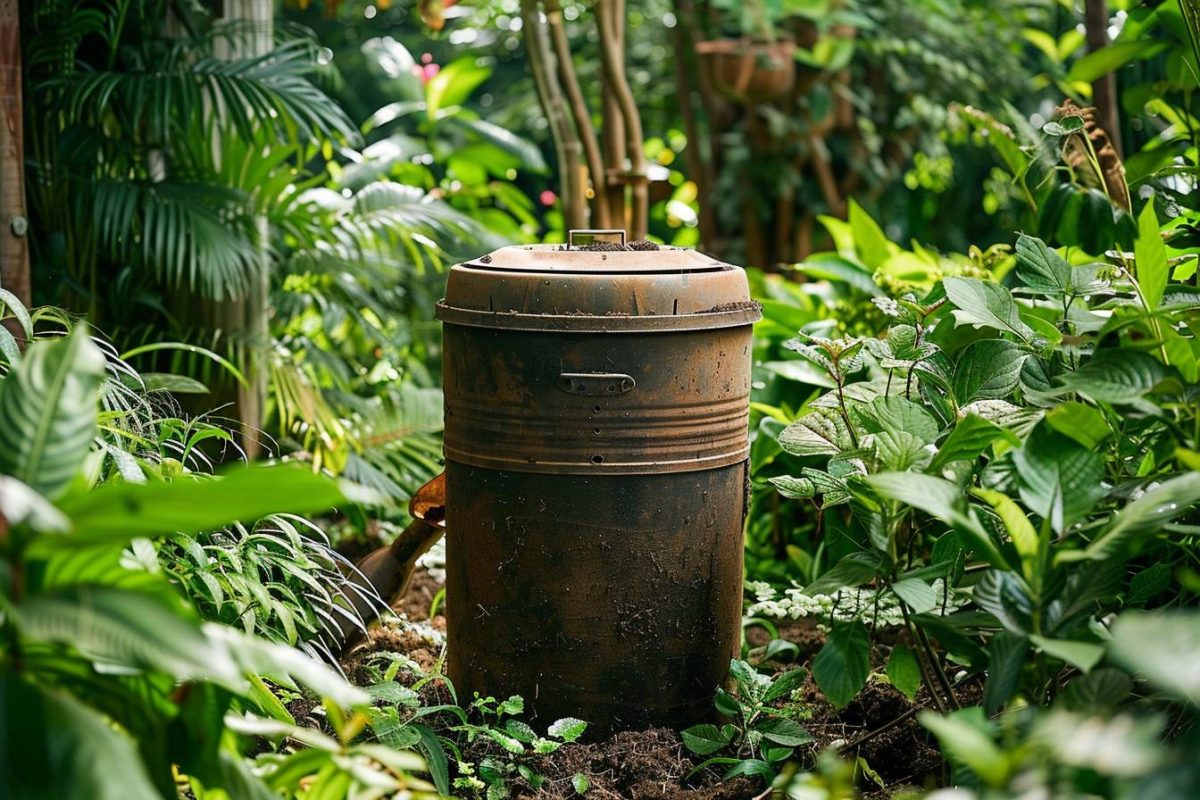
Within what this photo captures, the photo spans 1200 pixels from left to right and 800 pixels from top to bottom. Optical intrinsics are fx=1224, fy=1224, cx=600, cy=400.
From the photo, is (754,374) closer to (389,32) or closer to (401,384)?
(401,384)

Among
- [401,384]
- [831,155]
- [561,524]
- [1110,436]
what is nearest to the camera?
[1110,436]

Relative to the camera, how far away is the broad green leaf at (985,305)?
2.35 metres

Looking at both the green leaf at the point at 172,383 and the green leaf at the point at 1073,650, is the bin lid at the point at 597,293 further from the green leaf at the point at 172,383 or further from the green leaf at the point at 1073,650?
the green leaf at the point at 1073,650

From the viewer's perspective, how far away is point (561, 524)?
256 cm

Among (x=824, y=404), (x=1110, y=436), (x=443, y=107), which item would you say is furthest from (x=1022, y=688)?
(x=443, y=107)

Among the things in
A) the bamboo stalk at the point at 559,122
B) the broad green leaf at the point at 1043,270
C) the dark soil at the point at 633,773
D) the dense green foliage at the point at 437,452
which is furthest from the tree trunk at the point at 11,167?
the broad green leaf at the point at 1043,270

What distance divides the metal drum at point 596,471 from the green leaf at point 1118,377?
812mm

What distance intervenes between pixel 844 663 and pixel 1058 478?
55 cm

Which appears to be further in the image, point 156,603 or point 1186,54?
point 1186,54

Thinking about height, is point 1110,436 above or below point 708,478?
above

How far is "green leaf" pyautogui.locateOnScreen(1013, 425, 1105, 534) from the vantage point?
1.91m

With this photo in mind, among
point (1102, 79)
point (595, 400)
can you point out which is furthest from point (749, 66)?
point (595, 400)

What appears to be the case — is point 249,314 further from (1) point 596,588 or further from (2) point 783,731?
(2) point 783,731

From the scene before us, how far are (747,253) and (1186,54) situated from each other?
447 centimetres
